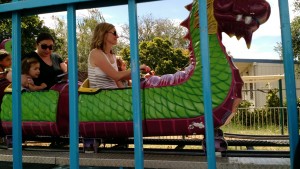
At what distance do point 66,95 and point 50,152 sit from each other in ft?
Answer: 1.25

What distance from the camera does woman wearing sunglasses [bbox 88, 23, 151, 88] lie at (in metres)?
2.38

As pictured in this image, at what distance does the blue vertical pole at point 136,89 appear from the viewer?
3.71 ft

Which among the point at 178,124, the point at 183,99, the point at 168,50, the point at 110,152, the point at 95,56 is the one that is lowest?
the point at 110,152

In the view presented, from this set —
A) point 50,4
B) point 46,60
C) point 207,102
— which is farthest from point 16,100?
point 46,60

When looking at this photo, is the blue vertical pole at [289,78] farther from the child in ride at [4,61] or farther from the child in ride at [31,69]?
the child in ride at [4,61]

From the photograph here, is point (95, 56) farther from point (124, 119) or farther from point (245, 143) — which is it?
point (245, 143)

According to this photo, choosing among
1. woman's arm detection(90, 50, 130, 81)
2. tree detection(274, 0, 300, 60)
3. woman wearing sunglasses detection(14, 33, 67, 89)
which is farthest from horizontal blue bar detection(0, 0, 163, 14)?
tree detection(274, 0, 300, 60)

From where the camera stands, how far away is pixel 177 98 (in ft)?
Answer: 6.76

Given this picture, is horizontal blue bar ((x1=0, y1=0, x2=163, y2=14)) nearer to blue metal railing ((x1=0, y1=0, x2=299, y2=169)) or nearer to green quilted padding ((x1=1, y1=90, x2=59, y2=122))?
blue metal railing ((x1=0, y1=0, x2=299, y2=169))

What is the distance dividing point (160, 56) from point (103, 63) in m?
12.2

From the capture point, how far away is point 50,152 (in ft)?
7.65

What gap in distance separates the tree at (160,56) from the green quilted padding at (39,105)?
1120 cm

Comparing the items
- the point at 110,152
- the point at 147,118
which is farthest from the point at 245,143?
the point at 110,152

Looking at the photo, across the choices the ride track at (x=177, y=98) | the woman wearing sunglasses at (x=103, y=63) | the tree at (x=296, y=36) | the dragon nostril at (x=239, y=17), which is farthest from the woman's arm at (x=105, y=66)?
the tree at (x=296, y=36)
